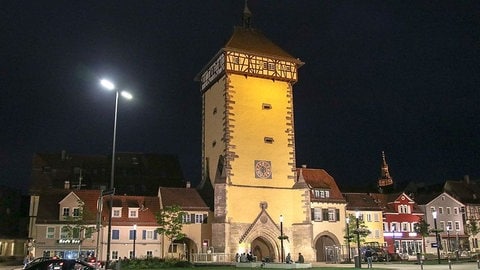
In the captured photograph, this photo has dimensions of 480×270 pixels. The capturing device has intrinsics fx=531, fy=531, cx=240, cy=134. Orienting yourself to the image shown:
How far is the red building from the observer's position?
252 feet

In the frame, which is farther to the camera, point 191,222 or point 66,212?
point 66,212

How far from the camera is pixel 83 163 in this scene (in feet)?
245

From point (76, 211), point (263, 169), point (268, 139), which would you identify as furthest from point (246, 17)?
point (76, 211)

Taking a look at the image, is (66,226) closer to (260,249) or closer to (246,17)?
(260,249)

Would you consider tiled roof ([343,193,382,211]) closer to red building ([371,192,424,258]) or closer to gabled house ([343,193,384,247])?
gabled house ([343,193,384,247])

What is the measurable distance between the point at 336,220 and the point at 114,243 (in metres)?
26.7

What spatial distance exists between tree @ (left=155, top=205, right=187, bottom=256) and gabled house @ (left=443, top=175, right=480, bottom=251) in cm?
5023

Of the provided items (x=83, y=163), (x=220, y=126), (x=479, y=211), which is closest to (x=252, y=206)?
(x=220, y=126)

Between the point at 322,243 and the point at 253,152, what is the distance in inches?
686

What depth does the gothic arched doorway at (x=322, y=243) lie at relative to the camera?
6481cm

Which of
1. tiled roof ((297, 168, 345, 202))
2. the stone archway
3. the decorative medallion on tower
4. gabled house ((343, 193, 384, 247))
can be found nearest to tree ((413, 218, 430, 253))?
gabled house ((343, 193, 384, 247))

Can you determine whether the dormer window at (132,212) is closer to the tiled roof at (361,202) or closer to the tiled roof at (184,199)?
the tiled roof at (184,199)

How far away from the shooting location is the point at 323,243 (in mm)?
65688

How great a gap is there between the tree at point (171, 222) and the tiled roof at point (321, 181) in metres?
18.4
